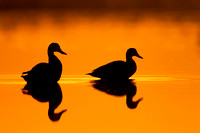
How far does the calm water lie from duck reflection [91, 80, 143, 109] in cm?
6

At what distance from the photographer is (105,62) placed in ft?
34.9

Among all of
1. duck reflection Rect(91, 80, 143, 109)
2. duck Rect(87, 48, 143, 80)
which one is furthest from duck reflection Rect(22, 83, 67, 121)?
duck Rect(87, 48, 143, 80)

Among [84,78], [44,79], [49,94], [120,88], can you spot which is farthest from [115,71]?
[49,94]

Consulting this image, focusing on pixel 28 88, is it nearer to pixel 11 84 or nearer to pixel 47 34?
pixel 11 84

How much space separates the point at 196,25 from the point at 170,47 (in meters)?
4.47

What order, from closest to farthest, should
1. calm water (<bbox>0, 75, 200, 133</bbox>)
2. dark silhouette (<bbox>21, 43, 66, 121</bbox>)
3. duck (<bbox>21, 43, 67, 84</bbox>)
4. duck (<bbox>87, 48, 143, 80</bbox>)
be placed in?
calm water (<bbox>0, 75, 200, 133</bbox>), dark silhouette (<bbox>21, 43, 66, 121</bbox>), duck (<bbox>21, 43, 67, 84</bbox>), duck (<bbox>87, 48, 143, 80</bbox>)

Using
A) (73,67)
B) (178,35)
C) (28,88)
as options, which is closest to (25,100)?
(28,88)

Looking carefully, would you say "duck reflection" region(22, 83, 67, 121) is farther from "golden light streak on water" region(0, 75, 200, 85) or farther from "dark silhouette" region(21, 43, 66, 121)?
"golden light streak on water" region(0, 75, 200, 85)

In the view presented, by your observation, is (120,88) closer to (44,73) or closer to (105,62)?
(44,73)

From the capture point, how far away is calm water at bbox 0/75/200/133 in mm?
5645

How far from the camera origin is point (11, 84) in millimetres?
8195

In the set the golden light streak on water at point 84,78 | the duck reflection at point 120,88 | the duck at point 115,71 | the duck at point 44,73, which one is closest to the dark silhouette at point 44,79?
the duck at point 44,73

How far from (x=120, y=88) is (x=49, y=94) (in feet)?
2.87

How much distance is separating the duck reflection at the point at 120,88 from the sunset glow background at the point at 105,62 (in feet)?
0.25
